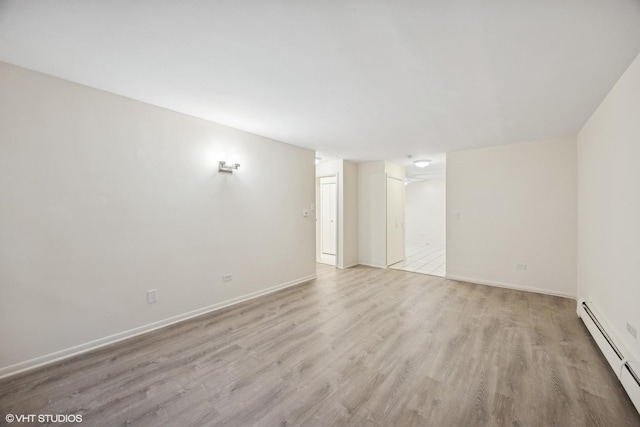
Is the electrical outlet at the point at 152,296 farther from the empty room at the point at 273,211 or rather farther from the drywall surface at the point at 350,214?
the drywall surface at the point at 350,214

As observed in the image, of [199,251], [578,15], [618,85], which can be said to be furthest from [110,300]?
[618,85]

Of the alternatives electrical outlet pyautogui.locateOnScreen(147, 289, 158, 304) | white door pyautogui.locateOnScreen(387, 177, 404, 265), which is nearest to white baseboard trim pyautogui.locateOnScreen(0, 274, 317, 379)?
electrical outlet pyautogui.locateOnScreen(147, 289, 158, 304)

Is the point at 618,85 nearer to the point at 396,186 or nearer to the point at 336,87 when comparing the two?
the point at 336,87

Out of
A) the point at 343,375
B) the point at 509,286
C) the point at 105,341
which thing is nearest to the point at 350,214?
the point at 509,286

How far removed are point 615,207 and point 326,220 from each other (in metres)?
5.04

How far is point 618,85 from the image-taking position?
7.07 feet

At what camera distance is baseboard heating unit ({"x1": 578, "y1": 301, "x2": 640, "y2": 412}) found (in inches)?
64.9

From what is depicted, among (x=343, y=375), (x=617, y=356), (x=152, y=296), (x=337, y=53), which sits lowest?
(x=343, y=375)

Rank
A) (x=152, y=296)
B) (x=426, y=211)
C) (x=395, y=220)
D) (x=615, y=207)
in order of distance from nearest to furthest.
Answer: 1. (x=615, y=207)
2. (x=152, y=296)
3. (x=395, y=220)
4. (x=426, y=211)

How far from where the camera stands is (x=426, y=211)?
9055 millimetres

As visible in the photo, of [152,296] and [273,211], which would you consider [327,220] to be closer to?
[273,211]

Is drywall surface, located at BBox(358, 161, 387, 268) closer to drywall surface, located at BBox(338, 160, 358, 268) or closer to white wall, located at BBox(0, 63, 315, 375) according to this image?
drywall surface, located at BBox(338, 160, 358, 268)

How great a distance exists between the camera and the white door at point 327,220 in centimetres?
641

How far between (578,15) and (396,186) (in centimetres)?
472
